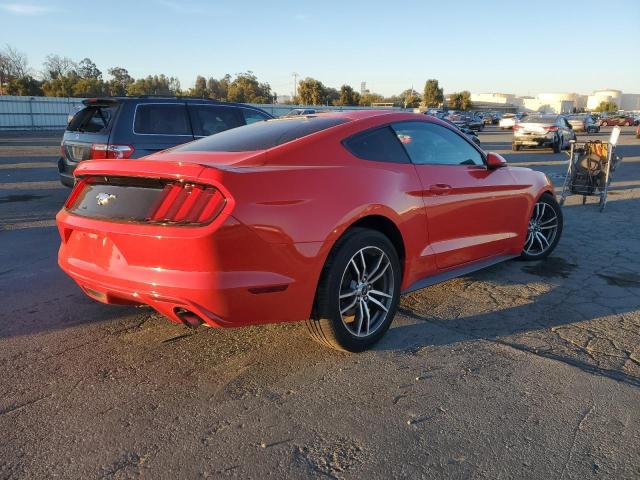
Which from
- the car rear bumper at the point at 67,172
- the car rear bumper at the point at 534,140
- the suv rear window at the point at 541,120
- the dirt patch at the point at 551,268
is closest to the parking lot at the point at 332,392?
the dirt patch at the point at 551,268

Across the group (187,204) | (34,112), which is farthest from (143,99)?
(34,112)

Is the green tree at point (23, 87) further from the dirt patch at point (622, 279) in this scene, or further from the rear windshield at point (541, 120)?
the dirt patch at point (622, 279)

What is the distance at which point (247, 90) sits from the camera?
76.1m

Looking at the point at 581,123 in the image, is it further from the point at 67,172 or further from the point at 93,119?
the point at 67,172

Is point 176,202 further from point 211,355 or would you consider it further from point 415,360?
point 415,360

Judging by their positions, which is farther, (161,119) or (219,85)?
(219,85)

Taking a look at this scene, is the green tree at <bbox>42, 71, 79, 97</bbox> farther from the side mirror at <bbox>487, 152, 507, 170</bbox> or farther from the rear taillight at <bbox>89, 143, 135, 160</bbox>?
the side mirror at <bbox>487, 152, 507, 170</bbox>

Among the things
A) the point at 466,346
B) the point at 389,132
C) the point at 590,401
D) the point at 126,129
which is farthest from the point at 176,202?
the point at 126,129

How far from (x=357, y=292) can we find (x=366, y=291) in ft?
0.30

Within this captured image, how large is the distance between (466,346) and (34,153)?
63.9ft

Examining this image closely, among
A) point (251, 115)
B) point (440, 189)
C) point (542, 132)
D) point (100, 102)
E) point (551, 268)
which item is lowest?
point (551, 268)

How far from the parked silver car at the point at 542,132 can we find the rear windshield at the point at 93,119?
17287 millimetres

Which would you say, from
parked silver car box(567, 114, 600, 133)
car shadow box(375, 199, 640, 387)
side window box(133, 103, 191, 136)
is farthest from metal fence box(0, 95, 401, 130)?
car shadow box(375, 199, 640, 387)

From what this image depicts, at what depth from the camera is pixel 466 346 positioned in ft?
12.3
